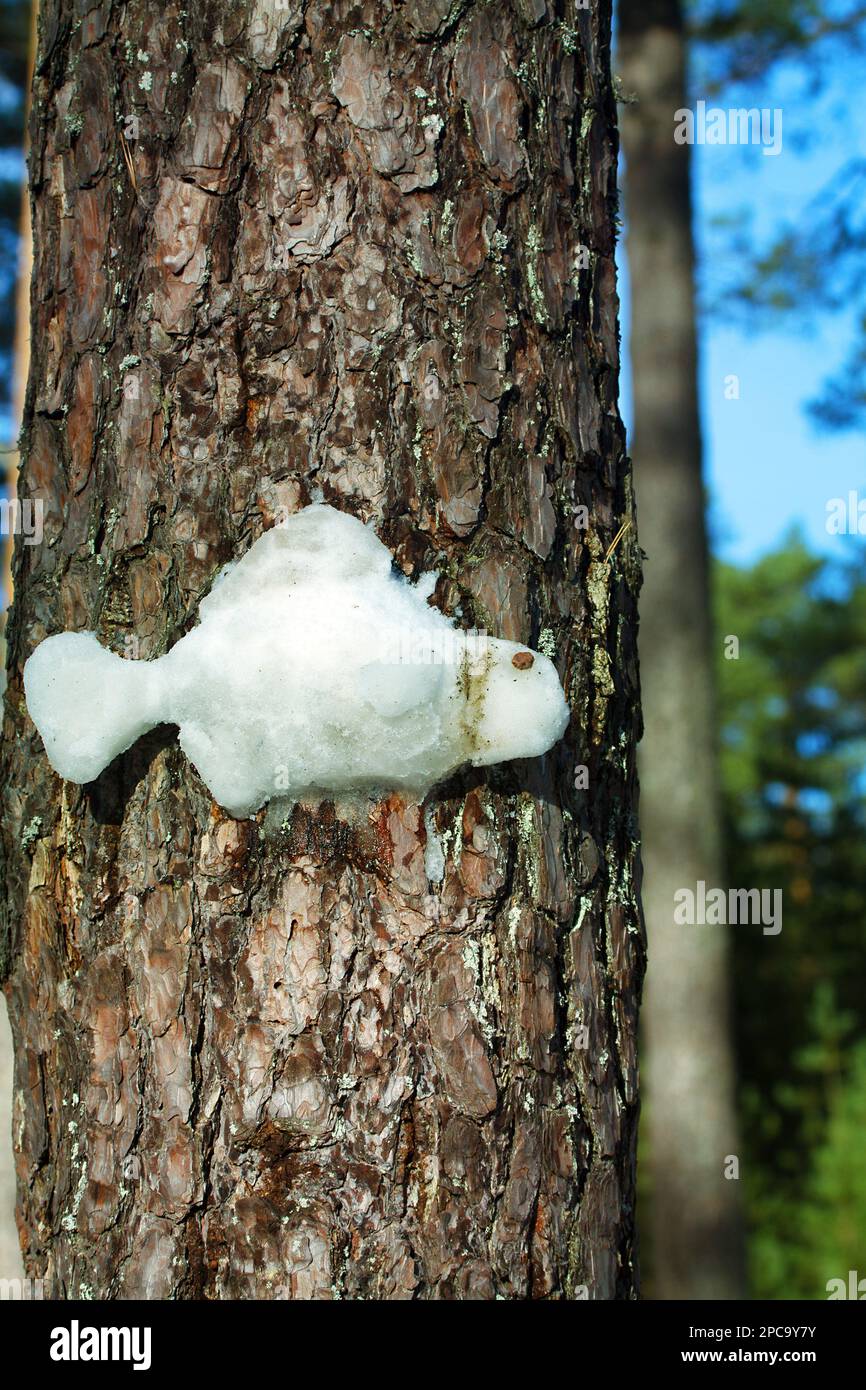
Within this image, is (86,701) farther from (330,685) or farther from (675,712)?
(675,712)

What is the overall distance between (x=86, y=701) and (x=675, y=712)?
363 centimetres

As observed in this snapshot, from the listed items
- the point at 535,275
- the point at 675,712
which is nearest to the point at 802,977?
the point at 675,712

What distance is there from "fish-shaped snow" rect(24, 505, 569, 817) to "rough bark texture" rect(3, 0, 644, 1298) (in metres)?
0.04

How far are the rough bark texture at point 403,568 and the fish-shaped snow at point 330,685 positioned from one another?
0.04 metres

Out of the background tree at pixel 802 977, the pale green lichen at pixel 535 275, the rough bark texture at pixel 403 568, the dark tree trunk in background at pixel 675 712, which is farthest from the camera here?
the background tree at pixel 802 977

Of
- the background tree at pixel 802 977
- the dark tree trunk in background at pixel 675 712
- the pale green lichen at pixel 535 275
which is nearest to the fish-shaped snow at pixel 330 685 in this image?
the pale green lichen at pixel 535 275

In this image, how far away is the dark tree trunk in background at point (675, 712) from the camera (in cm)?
436

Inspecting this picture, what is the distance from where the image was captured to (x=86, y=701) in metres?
1.27

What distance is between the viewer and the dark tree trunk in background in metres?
4.36

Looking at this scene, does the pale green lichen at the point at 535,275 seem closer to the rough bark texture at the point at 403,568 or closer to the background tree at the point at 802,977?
the rough bark texture at the point at 403,568

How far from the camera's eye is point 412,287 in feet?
4.08

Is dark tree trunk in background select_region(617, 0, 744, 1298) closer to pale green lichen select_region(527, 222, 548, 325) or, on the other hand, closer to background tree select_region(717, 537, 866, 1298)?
background tree select_region(717, 537, 866, 1298)

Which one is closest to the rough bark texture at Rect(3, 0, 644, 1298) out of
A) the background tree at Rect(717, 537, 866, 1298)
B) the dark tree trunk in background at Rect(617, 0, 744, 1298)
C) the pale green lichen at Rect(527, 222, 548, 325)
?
the pale green lichen at Rect(527, 222, 548, 325)

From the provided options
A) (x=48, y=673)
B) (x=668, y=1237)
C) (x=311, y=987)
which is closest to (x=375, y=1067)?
(x=311, y=987)
